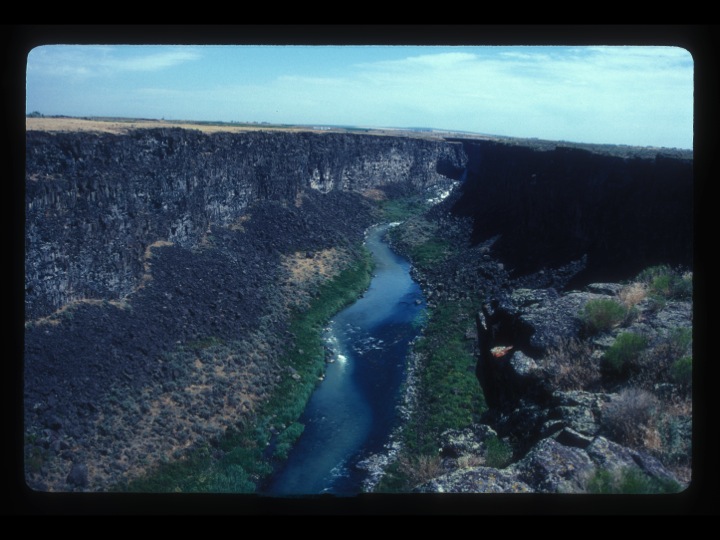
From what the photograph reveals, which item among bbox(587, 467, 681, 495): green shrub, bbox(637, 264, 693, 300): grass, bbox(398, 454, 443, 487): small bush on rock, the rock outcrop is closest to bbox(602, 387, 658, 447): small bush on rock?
bbox(587, 467, 681, 495): green shrub

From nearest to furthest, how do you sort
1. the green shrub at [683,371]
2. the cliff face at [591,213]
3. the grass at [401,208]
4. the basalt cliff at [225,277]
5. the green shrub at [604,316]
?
the green shrub at [683,371]
the green shrub at [604,316]
the basalt cliff at [225,277]
the cliff face at [591,213]
the grass at [401,208]

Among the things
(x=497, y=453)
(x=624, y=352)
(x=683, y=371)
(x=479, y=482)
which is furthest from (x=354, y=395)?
(x=683, y=371)

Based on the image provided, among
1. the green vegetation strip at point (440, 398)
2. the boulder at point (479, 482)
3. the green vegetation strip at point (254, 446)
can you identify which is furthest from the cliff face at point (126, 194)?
the boulder at point (479, 482)

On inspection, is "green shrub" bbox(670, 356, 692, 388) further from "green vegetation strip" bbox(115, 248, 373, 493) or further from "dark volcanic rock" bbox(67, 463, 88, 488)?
"dark volcanic rock" bbox(67, 463, 88, 488)

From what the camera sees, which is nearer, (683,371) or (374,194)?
(683,371)

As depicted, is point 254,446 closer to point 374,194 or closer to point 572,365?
point 572,365

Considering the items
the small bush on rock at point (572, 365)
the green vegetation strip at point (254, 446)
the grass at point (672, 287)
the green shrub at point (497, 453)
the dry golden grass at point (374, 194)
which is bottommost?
the green vegetation strip at point (254, 446)

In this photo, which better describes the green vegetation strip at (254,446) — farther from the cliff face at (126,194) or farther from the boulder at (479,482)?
the boulder at (479,482)
